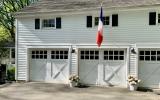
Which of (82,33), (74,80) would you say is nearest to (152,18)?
(82,33)

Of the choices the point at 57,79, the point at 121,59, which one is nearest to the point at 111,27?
the point at 121,59

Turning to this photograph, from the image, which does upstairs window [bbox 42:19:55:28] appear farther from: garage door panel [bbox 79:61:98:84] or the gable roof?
garage door panel [bbox 79:61:98:84]

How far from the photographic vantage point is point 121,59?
67.2ft

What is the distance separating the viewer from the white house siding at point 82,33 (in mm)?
19469

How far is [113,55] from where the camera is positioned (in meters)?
20.6

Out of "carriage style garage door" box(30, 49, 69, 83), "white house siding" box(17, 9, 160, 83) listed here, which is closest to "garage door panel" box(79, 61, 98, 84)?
"white house siding" box(17, 9, 160, 83)

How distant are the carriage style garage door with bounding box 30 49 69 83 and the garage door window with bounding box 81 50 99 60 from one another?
113 cm

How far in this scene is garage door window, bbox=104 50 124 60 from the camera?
20469mm

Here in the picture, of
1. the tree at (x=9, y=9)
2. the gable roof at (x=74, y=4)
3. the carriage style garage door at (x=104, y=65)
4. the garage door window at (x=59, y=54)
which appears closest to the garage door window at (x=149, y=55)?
the carriage style garage door at (x=104, y=65)

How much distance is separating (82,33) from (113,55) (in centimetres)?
237

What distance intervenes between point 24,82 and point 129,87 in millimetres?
7278

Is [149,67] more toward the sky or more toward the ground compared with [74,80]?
more toward the sky

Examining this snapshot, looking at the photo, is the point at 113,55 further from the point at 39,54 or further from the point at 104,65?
the point at 39,54

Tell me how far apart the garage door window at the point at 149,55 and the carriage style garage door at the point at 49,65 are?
16.0 feet
